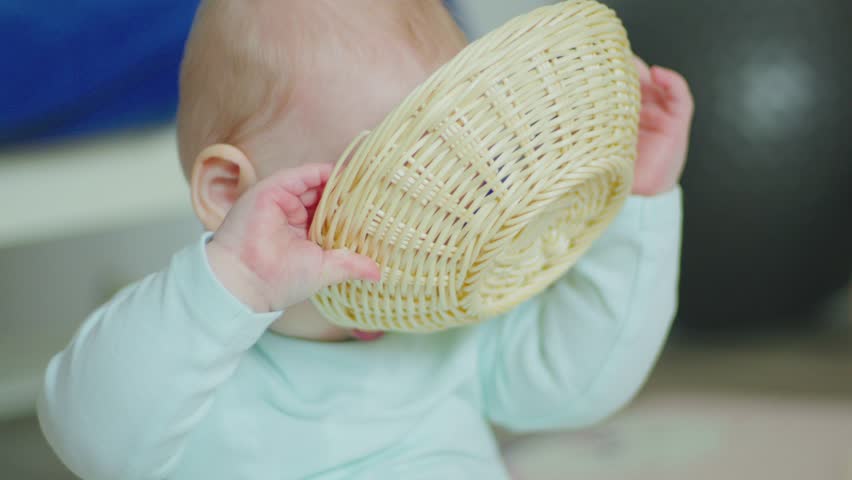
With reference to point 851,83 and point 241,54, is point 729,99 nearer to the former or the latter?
point 851,83

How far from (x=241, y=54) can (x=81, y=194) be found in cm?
51

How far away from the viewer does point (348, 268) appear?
59 centimetres

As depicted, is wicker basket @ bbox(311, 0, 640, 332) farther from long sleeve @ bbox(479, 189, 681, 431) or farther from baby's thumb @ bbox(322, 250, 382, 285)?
long sleeve @ bbox(479, 189, 681, 431)

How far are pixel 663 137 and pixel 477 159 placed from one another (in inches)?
11.7

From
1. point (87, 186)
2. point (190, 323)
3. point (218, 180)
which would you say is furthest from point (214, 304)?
point (87, 186)

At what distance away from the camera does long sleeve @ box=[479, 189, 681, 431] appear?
813 mm

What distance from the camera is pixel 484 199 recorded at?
0.57 meters

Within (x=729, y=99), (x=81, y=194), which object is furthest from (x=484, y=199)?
(x=729, y=99)

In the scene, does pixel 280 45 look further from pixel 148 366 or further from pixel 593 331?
pixel 593 331

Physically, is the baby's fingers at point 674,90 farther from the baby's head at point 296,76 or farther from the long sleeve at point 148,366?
the long sleeve at point 148,366

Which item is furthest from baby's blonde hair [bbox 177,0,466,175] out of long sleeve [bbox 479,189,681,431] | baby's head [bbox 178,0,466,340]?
long sleeve [bbox 479,189,681,431]

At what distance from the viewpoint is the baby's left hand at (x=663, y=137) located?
0.80 metres

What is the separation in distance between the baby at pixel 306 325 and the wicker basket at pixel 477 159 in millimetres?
33

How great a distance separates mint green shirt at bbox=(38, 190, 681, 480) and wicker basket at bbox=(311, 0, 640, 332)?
0.30 feet
